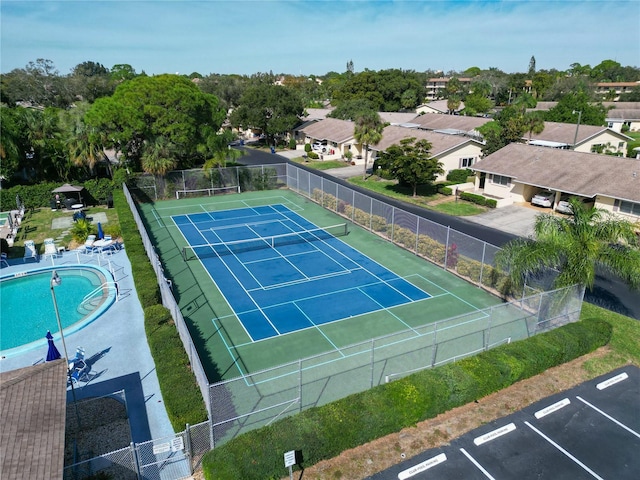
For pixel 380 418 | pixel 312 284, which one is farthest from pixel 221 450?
pixel 312 284

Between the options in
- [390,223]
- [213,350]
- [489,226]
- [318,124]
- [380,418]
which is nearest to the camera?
[380,418]

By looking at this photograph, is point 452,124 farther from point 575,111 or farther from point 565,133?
point 575,111

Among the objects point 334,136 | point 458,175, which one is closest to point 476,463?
point 458,175

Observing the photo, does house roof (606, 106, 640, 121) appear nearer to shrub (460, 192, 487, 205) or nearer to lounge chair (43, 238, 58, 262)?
shrub (460, 192, 487, 205)

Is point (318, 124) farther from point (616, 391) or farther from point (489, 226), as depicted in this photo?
point (616, 391)

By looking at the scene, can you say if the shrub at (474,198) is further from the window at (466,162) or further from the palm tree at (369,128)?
the palm tree at (369,128)

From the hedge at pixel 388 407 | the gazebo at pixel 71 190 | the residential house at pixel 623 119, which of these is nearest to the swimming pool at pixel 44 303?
A: the hedge at pixel 388 407
